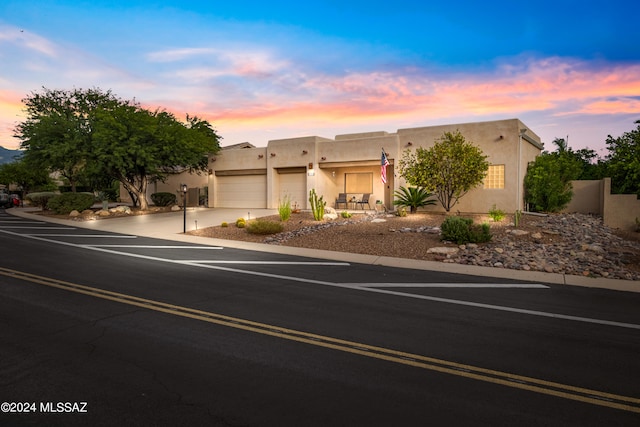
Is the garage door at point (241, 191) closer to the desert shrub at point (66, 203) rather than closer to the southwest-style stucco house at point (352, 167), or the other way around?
the southwest-style stucco house at point (352, 167)

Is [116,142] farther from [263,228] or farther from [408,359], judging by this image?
[408,359]

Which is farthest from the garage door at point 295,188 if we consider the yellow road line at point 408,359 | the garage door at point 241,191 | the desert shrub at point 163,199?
the yellow road line at point 408,359

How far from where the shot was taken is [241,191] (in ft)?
101

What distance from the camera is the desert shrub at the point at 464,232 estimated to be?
1304 centimetres

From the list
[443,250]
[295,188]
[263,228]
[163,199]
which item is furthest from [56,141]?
[443,250]

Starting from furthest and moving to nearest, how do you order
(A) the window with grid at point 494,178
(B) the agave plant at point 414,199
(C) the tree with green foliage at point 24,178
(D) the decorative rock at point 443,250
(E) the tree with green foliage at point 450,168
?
(C) the tree with green foliage at point 24,178 < (A) the window with grid at point 494,178 < (B) the agave plant at point 414,199 < (E) the tree with green foliage at point 450,168 < (D) the decorative rock at point 443,250

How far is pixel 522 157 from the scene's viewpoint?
20.3 m

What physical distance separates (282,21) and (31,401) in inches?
713

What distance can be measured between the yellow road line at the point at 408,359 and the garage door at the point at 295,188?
2046cm

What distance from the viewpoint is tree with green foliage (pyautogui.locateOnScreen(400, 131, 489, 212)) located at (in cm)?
1875

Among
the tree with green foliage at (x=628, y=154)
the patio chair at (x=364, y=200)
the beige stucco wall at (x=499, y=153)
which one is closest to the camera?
the tree with green foliage at (x=628, y=154)

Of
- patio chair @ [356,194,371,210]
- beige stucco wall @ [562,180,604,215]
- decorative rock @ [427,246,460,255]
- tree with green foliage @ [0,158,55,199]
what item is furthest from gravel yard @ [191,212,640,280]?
tree with green foliage @ [0,158,55,199]

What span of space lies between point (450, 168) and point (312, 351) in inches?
634

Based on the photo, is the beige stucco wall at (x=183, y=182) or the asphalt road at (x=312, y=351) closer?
the asphalt road at (x=312, y=351)
